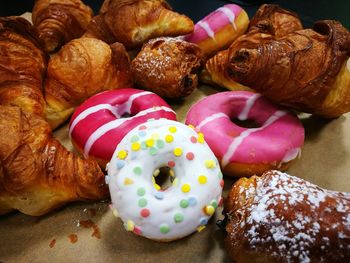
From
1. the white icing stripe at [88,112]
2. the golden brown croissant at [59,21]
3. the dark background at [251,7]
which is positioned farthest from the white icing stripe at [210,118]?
the dark background at [251,7]

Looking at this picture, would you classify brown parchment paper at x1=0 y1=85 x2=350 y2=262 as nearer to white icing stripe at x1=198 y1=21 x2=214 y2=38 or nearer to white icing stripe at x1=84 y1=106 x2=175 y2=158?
white icing stripe at x1=84 y1=106 x2=175 y2=158

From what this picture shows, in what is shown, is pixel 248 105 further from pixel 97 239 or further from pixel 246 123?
pixel 97 239

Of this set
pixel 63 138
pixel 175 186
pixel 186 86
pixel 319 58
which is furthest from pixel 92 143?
pixel 319 58

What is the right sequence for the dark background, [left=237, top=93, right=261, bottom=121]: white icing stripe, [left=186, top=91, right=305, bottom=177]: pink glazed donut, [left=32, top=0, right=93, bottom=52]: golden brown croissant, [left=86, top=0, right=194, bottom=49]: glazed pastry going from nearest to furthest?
1. [left=186, top=91, right=305, bottom=177]: pink glazed donut
2. [left=237, top=93, right=261, bottom=121]: white icing stripe
3. [left=86, top=0, right=194, bottom=49]: glazed pastry
4. [left=32, top=0, right=93, bottom=52]: golden brown croissant
5. the dark background

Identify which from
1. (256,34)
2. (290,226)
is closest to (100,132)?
(290,226)

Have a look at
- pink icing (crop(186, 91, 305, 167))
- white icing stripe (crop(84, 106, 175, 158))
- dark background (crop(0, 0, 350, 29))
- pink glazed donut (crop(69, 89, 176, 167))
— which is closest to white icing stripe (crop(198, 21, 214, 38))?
pink icing (crop(186, 91, 305, 167))
